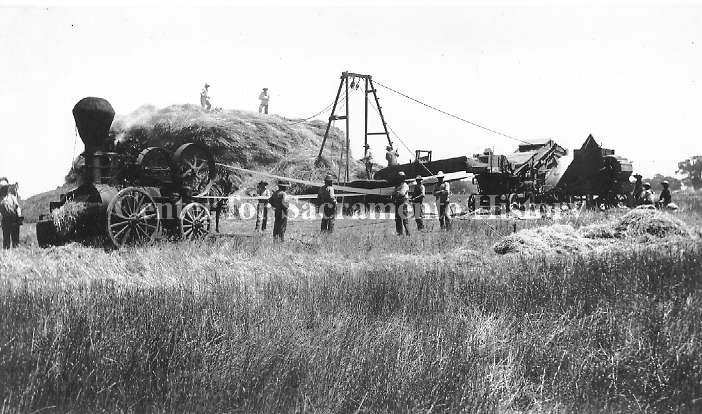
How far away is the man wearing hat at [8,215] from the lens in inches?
405

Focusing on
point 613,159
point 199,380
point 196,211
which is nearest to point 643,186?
point 613,159

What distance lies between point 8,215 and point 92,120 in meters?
2.85

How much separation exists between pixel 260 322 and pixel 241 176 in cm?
1811

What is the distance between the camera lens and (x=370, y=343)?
3875 millimetres

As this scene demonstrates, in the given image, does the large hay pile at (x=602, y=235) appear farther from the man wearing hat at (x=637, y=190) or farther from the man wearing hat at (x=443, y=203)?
the man wearing hat at (x=637, y=190)

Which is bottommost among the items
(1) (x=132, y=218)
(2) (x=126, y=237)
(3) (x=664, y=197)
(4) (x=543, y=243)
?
(4) (x=543, y=243)

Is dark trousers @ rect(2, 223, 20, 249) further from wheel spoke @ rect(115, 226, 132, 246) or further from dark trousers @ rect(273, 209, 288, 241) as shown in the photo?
dark trousers @ rect(273, 209, 288, 241)

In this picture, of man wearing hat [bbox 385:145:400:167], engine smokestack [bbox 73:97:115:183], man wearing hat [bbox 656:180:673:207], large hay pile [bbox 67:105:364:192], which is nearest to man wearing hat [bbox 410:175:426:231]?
man wearing hat [bbox 385:145:400:167]

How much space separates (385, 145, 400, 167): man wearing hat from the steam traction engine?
24.4 feet

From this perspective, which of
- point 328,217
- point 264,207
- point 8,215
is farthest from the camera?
point 264,207

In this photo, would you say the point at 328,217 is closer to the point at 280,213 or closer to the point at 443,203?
the point at 280,213

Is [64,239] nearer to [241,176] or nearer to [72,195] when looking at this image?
[72,195]

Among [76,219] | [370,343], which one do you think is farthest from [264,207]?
[370,343]

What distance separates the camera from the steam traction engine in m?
9.48
